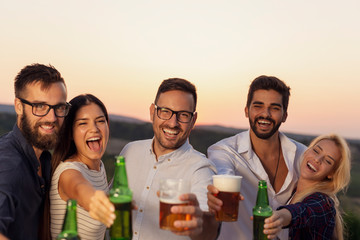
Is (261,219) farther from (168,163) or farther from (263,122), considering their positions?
(263,122)

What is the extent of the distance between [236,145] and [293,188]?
87 centimetres

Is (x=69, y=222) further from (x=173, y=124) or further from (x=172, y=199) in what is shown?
(x=173, y=124)

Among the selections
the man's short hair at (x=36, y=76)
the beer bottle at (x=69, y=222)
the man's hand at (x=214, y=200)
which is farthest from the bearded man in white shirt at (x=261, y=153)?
the beer bottle at (x=69, y=222)

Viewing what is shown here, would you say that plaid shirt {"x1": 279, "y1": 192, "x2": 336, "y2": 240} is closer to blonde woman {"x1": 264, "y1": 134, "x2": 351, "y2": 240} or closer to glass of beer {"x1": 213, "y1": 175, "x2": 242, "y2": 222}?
blonde woman {"x1": 264, "y1": 134, "x2": 351, "y2": 240}

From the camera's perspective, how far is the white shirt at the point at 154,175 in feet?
12.7

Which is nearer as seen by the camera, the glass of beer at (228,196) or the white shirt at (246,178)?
the glass of beer at (228,196)

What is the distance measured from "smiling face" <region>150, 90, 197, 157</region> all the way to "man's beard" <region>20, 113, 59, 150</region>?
3.32 feet

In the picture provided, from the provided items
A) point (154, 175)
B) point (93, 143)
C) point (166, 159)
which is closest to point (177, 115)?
point (166, 159)

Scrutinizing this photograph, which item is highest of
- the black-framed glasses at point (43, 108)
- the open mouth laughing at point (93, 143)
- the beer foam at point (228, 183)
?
the black-framed glasses at point (43, 108)

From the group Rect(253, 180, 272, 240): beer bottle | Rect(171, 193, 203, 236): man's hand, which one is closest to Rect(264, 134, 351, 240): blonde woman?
Rect(253, 180, 272, 240): beer bottle

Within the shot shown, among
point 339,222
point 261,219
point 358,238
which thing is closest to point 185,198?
point 261,219

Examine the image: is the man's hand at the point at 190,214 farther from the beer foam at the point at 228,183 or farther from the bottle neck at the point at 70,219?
the bottle neck at the point at 70,219

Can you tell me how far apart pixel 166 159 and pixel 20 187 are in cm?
148

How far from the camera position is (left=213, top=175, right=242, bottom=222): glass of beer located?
281 cm
